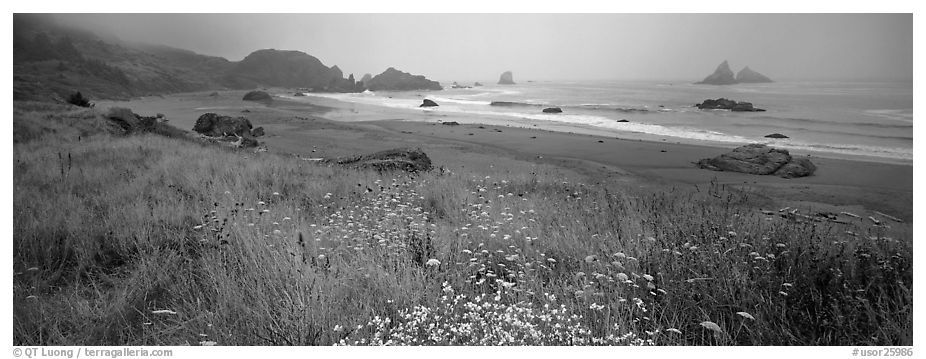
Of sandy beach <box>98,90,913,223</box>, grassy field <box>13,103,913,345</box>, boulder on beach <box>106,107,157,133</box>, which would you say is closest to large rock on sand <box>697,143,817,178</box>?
sandy beach <box>98,90,913,223</box>

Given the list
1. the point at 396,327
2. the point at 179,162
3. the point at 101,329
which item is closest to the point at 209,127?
the point at 179,162

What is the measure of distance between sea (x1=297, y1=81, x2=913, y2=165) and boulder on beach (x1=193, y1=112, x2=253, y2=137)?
3.77 meters

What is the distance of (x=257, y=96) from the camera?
17594 millimetres

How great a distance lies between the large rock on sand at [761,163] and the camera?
30.5 ft

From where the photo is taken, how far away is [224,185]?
6.19 meters

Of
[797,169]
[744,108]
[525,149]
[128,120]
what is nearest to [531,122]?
[525,149]

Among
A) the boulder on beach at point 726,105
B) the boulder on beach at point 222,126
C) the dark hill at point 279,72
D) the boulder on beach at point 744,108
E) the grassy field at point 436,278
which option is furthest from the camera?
the boulder on beach at point 726,105

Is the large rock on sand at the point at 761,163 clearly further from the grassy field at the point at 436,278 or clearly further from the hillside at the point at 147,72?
the hillside at the point at 147,72

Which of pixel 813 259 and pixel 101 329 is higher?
pixel 813 259

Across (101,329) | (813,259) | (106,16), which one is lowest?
(101,329)

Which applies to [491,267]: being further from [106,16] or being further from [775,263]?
[106,16]

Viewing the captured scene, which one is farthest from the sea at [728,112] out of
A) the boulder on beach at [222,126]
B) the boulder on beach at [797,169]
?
the boulder on beach at [222,126]

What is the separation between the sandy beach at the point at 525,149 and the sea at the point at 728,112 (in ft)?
2.86

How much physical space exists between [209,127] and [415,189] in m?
11.5
